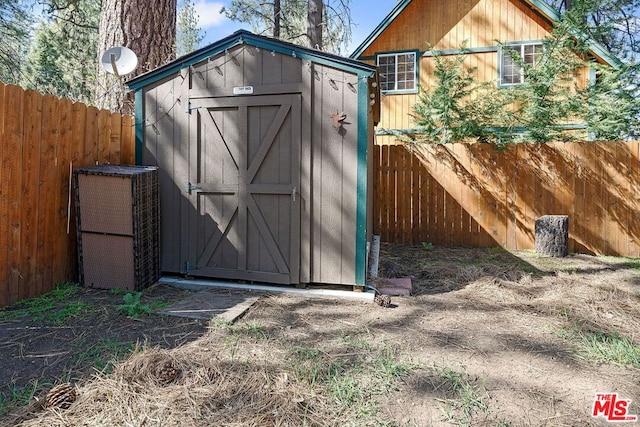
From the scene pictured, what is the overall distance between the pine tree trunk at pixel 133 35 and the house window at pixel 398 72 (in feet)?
21.4

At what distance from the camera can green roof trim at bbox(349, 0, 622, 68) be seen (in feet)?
28.9

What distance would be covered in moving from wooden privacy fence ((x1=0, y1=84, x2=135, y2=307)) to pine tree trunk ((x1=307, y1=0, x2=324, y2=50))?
714 cm

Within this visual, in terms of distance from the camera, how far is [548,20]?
9.84 metres

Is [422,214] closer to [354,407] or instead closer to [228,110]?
[228,110]

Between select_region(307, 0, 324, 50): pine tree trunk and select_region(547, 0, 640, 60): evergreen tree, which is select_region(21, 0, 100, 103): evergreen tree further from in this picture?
select_region(547, 0, 640, 60): evergreen tree

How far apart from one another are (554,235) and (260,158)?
16.1 ft

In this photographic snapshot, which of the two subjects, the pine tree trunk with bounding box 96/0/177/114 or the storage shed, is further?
the pine tree trunk with bounding box 96/0/177/114

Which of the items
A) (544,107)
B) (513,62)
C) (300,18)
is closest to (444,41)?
(513,62)

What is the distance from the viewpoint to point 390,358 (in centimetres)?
256

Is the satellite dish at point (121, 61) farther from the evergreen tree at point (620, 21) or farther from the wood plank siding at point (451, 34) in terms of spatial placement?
the evergreen tree at point (620, 21)

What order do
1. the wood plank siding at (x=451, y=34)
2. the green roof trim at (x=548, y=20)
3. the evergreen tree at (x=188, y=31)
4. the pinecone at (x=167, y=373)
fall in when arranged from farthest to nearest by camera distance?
the evergreen tree at (x=188, y=31)
the wood plank siding at (x=451, y=34)
the green roof trim at (x=548, y=20)
the pinecone at (x=167, y=373)

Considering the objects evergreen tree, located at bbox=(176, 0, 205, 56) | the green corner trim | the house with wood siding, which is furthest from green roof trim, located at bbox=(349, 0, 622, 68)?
evergreen tree, located at bbox=(176, 0, 205, 56)

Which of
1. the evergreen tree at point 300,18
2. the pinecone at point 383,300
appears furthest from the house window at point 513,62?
the pinecone at point 383,300

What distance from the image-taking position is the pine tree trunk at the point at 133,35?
17.8ft
